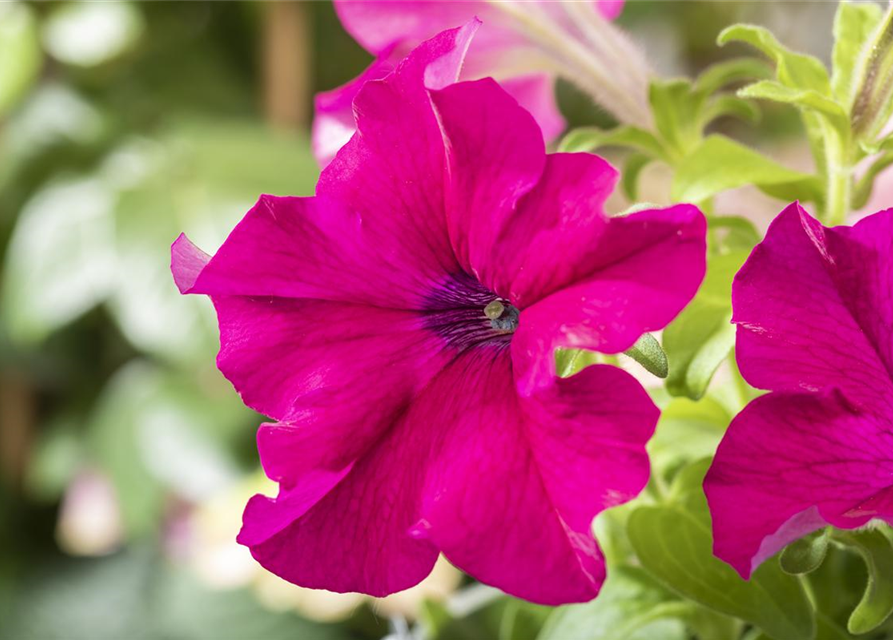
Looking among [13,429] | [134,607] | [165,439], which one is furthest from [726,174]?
[13,429]

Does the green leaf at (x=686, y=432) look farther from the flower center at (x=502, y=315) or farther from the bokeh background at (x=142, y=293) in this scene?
the bokeh background at (x=142, y=293)

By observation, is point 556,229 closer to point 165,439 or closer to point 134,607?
point 165,439

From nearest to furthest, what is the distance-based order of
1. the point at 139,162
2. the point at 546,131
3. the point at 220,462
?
the point at 546,131, the point at 220,462, the point at 139,162

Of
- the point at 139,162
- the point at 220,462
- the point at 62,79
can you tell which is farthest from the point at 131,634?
the point at 62,79

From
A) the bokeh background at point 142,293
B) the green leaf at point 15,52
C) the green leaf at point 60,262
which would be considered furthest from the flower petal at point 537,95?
the green leaf at point 15,52

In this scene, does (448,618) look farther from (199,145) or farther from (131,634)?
(131,634)

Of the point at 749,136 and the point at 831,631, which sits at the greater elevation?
the point at 831,631

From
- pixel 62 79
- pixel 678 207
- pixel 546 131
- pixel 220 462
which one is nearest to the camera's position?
pixel 678 207
